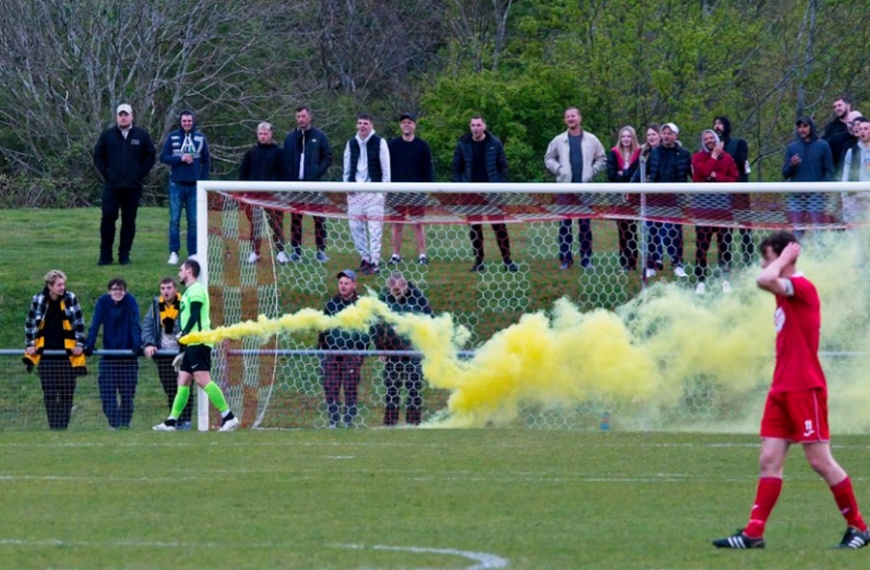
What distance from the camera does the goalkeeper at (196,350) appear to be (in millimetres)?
15609

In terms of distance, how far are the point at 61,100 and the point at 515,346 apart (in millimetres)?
20652

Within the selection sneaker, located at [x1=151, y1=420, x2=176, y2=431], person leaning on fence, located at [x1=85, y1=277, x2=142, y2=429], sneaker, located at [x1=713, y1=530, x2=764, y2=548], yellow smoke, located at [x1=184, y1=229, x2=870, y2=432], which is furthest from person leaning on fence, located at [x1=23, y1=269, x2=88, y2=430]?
sneaker, located at [x1=713, y1=530, x2=764, y2=548]

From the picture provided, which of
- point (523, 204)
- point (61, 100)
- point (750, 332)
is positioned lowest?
point (750, 332)

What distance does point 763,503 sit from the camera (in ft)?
29.6

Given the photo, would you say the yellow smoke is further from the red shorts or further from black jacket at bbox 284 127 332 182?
the red shorts

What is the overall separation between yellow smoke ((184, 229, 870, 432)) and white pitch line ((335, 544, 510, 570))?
249 inches

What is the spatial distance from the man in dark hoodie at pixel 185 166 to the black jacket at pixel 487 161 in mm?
3468

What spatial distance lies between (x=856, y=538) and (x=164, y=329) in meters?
9.64

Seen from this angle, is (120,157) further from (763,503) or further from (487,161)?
(763,503)

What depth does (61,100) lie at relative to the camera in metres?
33.8

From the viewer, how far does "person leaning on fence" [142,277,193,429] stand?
16766 mm

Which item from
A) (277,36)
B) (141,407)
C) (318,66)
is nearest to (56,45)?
(277,36)

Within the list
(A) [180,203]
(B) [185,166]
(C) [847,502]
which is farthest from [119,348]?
(C) [847,502]

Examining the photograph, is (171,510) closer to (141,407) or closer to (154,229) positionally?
(141,407)
